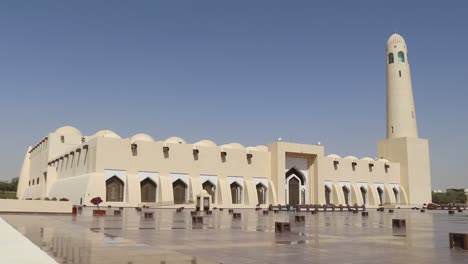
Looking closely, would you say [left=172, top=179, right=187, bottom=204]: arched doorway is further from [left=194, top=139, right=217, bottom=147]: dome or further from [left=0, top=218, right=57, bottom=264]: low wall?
[left=0, top=218, right=57, bottom=264]: low wall

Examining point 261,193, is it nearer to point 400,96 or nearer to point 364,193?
point 364,193

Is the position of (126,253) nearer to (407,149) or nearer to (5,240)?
(5,240)

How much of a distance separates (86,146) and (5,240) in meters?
31.0

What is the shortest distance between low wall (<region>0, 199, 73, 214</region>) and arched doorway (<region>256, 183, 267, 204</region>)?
23894 millimetres

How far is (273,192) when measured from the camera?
141 feet

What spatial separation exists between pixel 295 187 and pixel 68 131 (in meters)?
26.5

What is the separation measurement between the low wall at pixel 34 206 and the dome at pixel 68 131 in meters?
27.6

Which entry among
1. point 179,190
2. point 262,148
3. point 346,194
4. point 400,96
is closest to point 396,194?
point 346,194

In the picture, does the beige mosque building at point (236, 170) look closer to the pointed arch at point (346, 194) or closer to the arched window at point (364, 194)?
the pointed arch at point (346, 194)

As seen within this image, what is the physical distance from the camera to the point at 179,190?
40.2 metres

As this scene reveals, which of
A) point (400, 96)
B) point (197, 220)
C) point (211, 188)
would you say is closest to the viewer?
point (197, 220)

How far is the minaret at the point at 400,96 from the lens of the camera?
52.8m

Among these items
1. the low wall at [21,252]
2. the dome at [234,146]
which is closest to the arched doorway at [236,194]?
the dome at [234,146]

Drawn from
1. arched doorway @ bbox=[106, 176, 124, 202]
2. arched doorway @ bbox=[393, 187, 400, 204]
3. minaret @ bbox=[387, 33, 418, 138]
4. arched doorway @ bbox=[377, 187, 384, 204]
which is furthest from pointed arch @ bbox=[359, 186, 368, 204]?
arched doorway @ bbox=[106, 176, 124, 202]
